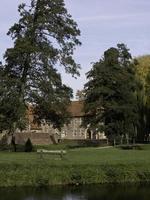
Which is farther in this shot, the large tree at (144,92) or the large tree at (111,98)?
the large tree at (144,92)

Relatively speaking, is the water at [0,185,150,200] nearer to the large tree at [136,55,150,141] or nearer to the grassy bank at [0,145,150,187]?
the grassy bank at [0,145,150,187]

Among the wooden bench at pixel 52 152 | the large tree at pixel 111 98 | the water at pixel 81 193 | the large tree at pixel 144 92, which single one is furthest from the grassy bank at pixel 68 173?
the large tree at pixel 144 92

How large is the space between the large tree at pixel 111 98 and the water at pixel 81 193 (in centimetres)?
3799

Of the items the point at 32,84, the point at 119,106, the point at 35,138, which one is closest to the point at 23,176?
the point at 32,84

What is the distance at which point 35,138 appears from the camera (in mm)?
93188

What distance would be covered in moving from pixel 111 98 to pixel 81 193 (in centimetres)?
4216

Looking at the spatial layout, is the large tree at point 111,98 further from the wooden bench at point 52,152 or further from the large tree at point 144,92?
the wooden bench at point 52,152

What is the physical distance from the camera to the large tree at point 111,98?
73.0m

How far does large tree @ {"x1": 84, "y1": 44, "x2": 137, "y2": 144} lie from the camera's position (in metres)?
73.0

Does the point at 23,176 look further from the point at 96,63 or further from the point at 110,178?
the point at 96,63

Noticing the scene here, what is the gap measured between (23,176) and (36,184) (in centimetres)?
97

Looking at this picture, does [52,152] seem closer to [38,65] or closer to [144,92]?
[38,65]

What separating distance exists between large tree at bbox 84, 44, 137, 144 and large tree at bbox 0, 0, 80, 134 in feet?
52.7

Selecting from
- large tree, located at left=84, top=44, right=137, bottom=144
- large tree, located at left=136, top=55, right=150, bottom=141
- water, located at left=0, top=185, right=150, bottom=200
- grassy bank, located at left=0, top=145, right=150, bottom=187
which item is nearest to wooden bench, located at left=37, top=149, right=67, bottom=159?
grassy bank, located at left=0, top=145, right=150, bottom=187
